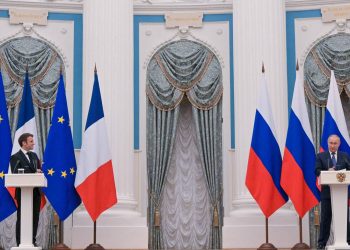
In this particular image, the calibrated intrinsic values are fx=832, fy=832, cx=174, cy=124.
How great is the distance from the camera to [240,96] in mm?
14383

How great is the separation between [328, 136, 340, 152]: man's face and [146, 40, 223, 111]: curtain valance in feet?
15.1

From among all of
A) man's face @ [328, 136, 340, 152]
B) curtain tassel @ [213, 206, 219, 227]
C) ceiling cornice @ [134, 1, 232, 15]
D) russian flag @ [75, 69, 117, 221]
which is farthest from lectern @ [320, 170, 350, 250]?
ceiling cornice @ [134, 1, 232, 15]

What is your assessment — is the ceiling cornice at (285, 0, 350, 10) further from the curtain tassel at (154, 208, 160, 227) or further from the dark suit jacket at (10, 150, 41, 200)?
the dark suit jacket at (10, 150, 41, 200)

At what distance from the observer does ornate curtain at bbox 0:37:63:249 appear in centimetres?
1484

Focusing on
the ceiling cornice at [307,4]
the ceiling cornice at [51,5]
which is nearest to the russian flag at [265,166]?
the ceiling cornice at [307,4]

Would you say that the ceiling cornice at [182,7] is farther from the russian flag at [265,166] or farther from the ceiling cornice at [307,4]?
the russian flag at [265,166]

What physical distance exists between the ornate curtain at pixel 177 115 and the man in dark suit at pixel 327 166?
4.34 meters

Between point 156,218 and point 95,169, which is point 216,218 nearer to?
point 156,218

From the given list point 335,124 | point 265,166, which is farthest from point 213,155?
point 335,124

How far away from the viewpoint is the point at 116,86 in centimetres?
1428

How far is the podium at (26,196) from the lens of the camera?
396 inches

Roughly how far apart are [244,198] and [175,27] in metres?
3.59

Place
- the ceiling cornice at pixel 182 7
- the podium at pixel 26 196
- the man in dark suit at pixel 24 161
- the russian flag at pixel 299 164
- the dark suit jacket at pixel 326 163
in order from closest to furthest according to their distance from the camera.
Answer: the podium at pixel 26 196
the dark suit jacket at pixel 326 163
the man in dark suit at pixel 24 161
the russian flag at pixel 299 164
the ceiling cornice at pixel 182 7

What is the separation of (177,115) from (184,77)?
27.9 inches
